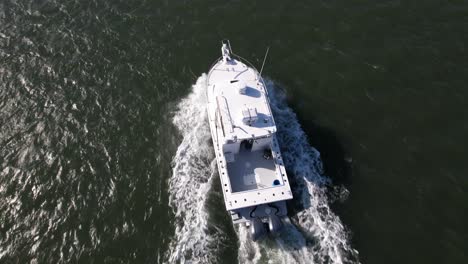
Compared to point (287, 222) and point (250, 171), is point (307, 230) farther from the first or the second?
point (250, 171)

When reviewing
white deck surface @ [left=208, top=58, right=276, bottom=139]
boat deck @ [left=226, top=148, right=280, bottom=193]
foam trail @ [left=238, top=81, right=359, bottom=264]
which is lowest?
foam trail @ [left=238, top=81, right=359, bottom=264]

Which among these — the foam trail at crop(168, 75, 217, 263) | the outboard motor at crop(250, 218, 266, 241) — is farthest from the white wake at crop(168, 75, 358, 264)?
the outboard motor at crop(250, 218, 266, 241)

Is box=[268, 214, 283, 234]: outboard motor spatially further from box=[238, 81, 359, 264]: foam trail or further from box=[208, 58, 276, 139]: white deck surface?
box=[208, 58, 276, 139]: white deck surface

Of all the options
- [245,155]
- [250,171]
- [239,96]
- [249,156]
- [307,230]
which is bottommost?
[307,230]

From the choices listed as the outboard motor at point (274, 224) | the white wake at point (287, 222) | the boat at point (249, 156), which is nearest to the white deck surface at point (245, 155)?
the boat at point (249, 156)

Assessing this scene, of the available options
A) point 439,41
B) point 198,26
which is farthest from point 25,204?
point 439,41

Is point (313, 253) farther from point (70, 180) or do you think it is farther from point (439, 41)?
point (439, 41)

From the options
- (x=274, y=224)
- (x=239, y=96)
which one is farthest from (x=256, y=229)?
(x=239, y=96)
